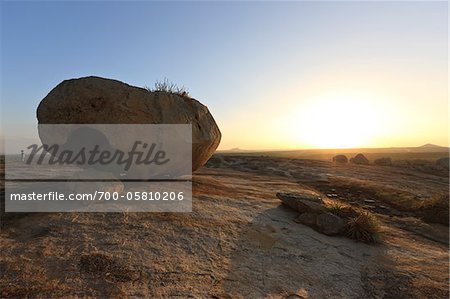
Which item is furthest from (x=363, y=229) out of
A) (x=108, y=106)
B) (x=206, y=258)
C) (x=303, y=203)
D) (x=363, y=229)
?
(x=108, y=106)

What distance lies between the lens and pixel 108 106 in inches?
451

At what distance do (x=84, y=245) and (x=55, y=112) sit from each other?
237 inches

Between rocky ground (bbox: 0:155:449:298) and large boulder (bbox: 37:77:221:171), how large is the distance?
11.8ft

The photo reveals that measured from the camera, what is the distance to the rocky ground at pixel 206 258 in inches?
236

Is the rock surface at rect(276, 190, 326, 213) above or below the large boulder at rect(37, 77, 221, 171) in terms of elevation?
below

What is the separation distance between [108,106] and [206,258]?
274 inches

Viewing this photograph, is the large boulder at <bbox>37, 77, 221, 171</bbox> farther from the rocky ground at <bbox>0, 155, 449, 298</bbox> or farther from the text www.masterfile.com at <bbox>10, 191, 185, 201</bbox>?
the rocky ground at <bbox>0, 155, 449, 298</bbox>

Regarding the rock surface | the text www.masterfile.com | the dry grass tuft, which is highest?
the text www.masterfile.com

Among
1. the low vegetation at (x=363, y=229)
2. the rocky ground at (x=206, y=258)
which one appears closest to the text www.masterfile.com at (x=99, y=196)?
the rocky ground at (x=206, y=258)

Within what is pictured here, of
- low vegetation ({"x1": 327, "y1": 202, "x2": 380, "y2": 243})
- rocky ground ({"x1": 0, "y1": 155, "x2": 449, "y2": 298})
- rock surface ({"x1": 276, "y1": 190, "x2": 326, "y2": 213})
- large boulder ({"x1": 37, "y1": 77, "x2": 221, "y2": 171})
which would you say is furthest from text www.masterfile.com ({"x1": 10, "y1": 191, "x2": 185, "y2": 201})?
low vegetation ({"x1": 327, "y1": 202, "x2": 380, "y2": 243})

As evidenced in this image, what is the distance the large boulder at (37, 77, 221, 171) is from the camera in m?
11.2

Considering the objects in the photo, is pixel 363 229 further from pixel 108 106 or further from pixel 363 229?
pixel 108 106

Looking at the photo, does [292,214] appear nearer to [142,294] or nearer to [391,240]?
[391,240]

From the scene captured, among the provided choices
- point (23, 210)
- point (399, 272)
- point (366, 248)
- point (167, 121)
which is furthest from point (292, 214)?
point (23, 210)
